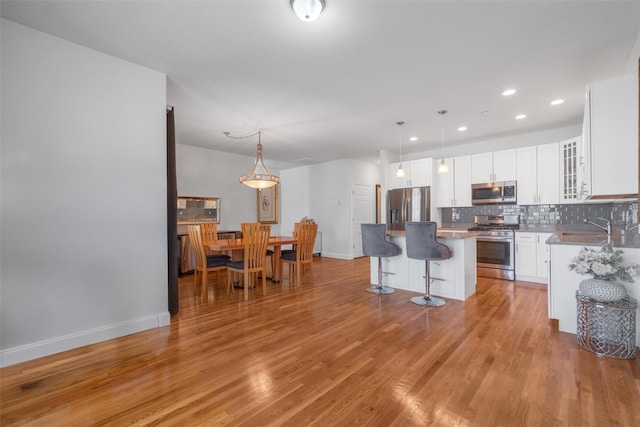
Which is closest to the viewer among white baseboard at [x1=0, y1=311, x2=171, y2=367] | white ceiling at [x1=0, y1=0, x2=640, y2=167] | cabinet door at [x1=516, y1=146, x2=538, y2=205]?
white ceiling at [x1=0, y1=0, x2=640, y2=167]

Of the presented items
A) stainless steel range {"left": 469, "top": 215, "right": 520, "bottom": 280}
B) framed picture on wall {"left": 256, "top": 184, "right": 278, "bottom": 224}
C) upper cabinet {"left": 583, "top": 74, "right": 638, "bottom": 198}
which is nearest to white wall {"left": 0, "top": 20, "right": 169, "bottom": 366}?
upper cabinet {"left": 583, "top": 74, "right": 638, "bottom": 198}

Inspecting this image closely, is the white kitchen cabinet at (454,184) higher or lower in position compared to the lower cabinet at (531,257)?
higher

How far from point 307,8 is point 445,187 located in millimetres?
4847

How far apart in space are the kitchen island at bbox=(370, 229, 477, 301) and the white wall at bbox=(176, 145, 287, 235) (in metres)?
3.95

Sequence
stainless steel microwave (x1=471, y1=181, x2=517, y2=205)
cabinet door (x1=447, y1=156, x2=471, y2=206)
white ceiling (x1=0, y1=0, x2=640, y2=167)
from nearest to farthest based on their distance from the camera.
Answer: white ceiling (x1=0, y1=0, x2=640, y2=167) → stainless steel microwave (x1=471, y1=181, x2=517, y2=205) → cabinet door (x1=447, y1=156, x2=471, y2=206)

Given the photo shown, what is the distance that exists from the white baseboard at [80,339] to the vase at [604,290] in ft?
12.9

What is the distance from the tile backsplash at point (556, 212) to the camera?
423cm

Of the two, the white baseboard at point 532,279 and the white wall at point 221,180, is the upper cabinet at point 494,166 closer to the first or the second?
the white baseboard at point 532,279

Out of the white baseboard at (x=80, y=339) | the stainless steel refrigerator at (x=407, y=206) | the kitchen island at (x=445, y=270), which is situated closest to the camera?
the white baseboard at (x=80, y=339)

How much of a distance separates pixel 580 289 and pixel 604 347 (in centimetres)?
46

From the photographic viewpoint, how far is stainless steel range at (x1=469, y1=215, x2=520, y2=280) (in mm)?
4762

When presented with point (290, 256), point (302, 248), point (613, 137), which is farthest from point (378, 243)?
point (613, 137)

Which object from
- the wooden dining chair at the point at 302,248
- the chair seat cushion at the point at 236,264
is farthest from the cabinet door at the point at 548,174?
the chair seat cushion at the point at 236,264

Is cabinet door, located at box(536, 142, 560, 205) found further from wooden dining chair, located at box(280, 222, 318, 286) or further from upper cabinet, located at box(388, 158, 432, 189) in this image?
wooden dining chair, located at box(280, 222, 318, 286)
